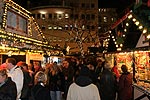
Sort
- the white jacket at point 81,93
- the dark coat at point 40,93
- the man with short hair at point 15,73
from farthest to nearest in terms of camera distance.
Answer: the man with short hair at point 15,73 < the dark coat at point 40,93 < the white jacket at point 81,93

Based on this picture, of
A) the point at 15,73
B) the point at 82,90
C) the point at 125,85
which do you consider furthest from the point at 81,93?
the point at 125,85

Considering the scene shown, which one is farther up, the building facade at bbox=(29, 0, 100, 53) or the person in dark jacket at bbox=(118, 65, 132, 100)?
the building facade at bbox=(29, 0, 100, 53)

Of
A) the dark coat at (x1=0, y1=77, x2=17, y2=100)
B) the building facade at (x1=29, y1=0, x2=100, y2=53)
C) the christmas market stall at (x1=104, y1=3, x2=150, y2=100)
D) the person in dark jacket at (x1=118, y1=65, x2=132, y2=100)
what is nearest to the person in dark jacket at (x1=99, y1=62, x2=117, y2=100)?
the person in dark jacket at (x1=118, y1=65, x2=132, y2=100)

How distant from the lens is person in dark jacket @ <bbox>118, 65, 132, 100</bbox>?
39.6 ft

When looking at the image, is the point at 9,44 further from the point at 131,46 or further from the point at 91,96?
the point at 131,46

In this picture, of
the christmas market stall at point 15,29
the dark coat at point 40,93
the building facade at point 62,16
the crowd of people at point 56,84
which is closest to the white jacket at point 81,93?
the crowd of people at point 56,84

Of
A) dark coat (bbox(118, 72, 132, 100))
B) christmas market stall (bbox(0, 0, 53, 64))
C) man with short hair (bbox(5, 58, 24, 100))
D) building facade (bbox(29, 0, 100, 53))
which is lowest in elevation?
dark coat (bbox(118, 72, 132, 100))

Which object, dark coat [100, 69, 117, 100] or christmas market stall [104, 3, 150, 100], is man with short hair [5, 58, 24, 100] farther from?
christmas market stall [104, 3, 150, 100]

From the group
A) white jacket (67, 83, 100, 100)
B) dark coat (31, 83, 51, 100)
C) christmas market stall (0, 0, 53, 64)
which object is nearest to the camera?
white jacket (67, 83, 100, 100)

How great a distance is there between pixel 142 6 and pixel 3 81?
7204mm

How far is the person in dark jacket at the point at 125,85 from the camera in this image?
1208cm

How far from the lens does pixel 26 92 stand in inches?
382

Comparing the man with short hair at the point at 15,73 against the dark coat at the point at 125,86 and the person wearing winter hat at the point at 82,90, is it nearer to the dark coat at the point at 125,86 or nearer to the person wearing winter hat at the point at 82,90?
the person wearing winter hat at the point at 82,90

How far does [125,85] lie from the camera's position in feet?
40.1
